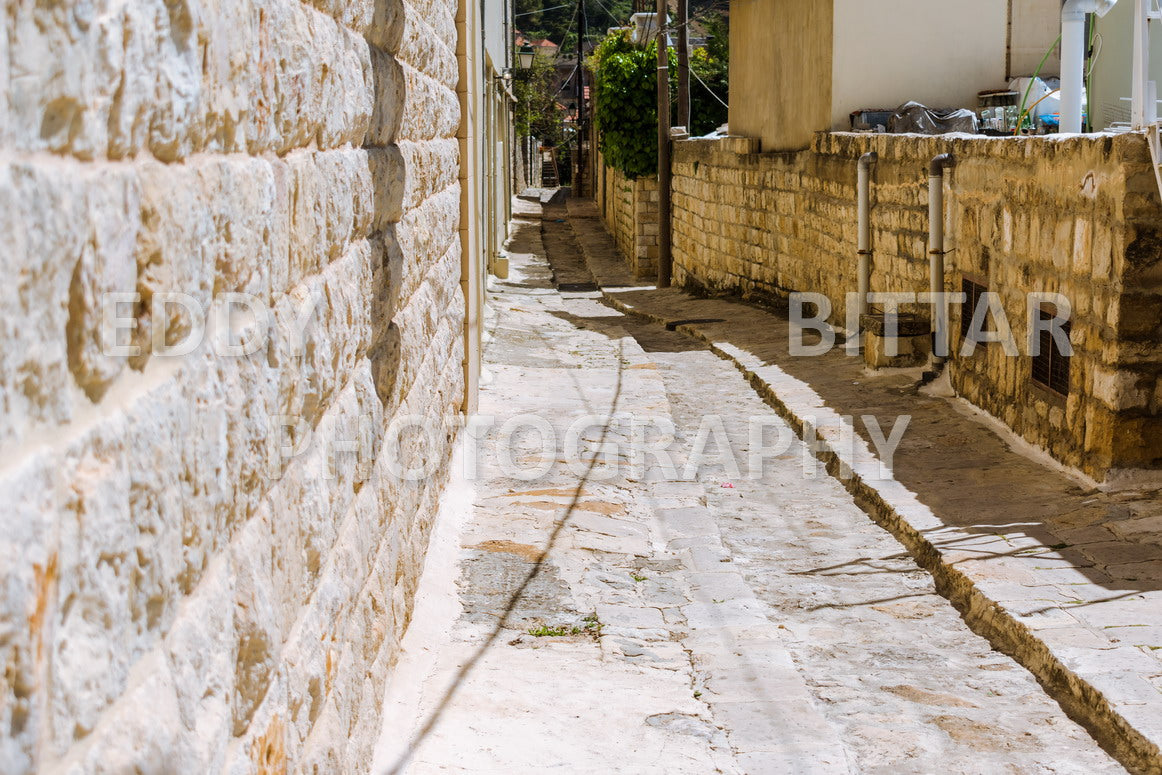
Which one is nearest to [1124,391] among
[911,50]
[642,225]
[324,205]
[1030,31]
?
[324,205]

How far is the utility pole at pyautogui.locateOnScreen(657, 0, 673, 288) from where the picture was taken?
1881 centimetres

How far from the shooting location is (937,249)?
8.41m

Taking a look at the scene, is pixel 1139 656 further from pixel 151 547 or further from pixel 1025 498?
pixel 151 547

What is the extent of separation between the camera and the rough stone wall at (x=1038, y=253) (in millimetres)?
5609

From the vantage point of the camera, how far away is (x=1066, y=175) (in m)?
6.22

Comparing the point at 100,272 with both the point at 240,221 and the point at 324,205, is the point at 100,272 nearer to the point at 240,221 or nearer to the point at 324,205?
the point at 240,221

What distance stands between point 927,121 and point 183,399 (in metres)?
11.0

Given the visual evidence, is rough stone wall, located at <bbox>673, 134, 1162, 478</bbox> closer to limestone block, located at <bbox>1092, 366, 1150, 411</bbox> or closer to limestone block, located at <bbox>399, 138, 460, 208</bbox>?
limestone block, located at <bbox>1092, 366, 1150, 411</bbox>

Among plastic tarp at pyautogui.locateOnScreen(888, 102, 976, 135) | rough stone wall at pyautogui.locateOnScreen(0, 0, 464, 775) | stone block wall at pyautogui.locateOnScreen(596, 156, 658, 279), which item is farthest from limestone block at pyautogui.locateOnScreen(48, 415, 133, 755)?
stone block wall at pyautogui.locateOnScreen(596, 156, 658, 279)

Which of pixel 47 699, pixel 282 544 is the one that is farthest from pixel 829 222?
pixel 47 699

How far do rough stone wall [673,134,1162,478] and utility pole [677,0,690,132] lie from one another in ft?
22.2

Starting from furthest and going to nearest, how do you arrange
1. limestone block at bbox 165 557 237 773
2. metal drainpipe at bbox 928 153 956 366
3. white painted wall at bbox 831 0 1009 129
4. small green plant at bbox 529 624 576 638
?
white painted wall at bbox 831 0 1009 129 → metal drainpipe at bbox 928 153 956 366 → small green plant at bbox 529 624 576 638 → limestone block at bbox 165 557 237 773

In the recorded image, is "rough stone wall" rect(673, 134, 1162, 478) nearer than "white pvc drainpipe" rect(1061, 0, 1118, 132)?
Yes

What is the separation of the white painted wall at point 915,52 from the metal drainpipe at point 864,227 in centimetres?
198
